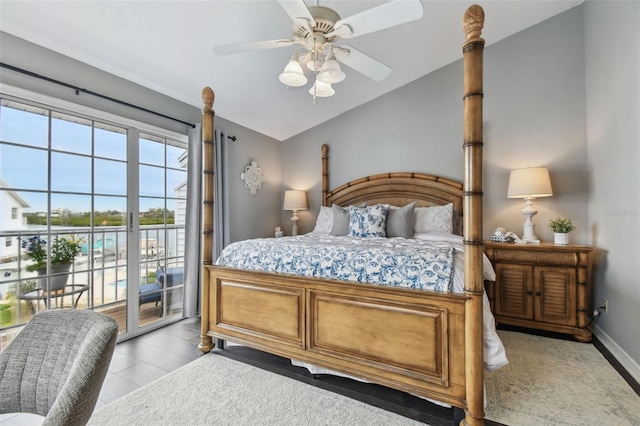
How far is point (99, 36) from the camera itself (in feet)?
7.68

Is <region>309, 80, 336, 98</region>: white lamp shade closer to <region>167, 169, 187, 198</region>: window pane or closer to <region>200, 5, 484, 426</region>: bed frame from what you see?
<region>200, 5, 484, 426</region>: bed frame

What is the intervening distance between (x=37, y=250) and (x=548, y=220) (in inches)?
193

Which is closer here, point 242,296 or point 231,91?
point 242,296

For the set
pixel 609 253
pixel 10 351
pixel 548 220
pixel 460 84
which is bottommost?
pixel 10 351

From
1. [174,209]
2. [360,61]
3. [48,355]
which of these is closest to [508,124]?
[360,61]

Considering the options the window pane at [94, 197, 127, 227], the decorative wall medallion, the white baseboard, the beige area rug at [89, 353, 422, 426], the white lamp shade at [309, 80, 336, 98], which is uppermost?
the white lamp shade at [309, 80, 336, 98]

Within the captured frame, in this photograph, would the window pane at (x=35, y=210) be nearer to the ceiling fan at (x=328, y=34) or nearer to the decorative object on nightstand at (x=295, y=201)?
the ceiling fan at (x=328, y=34)

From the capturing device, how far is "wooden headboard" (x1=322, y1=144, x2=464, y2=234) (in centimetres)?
369

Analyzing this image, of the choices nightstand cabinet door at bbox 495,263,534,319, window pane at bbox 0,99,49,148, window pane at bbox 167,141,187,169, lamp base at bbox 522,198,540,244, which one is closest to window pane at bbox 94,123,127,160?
window pane at bbox 0,99,49,148

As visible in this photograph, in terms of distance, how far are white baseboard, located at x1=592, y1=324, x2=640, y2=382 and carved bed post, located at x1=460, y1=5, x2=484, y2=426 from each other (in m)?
1.50

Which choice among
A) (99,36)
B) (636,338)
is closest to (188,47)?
(99,36)

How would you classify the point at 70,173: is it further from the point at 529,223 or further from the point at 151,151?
the point at 529,223

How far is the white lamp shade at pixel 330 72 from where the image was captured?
2.11 m

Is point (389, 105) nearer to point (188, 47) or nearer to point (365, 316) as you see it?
point (188, 47)
